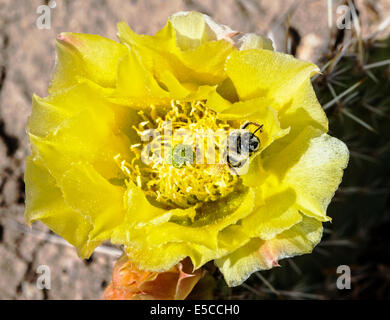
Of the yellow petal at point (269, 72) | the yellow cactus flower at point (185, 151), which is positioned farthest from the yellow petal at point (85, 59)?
the yellow petal at point (269, 72)

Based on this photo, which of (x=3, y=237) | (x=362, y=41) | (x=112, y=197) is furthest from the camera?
(x=3, y=237)

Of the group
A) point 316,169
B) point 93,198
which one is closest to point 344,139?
point 316,169

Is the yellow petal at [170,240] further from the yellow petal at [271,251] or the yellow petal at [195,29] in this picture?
the yellow petal at [195,29]

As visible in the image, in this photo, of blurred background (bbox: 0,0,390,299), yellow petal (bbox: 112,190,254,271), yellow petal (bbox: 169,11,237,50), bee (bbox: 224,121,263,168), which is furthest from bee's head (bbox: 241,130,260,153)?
blurred background (bbox: 0,0,390,299)

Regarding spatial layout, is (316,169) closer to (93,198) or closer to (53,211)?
(93,198)
